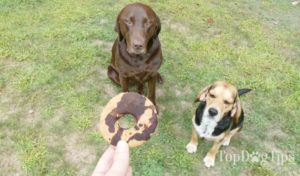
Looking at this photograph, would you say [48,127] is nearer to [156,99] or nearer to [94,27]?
[156,99]

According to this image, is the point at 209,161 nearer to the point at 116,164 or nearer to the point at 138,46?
the point at 138,46

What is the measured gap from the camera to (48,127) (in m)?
4.42

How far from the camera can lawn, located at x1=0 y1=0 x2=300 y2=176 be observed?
4.18m

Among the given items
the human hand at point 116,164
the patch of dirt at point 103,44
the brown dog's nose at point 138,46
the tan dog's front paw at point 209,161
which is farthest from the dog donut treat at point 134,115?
the patch of dirt at point 103,44

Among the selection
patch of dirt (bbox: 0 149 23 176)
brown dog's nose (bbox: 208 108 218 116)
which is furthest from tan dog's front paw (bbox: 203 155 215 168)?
patch of dirt (bbox: 0 149 23 176)

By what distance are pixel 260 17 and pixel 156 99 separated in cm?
265

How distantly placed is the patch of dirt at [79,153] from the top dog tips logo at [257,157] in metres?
1.31

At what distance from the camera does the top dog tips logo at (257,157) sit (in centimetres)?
423

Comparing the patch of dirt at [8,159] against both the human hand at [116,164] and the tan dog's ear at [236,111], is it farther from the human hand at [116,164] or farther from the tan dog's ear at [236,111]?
the human hand at [116,164]

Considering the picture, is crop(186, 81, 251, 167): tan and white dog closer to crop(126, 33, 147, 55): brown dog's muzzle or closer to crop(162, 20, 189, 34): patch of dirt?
crop(126, 33, 147, 55): brown dog's muzzle

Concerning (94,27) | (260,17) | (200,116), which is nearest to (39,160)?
(200,116)

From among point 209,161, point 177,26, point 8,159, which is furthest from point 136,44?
point 177,26

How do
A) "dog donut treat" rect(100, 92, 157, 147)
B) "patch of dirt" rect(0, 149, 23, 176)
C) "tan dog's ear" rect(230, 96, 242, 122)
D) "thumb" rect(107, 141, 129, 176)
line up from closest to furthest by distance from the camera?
"thumb" rect(107, 141, 129, 176)
"dog donut treat" rect(100, 92, 157, 147)
"tan dog's ear" rect(230, 96, 242, 122)
"patch of dirt" rect(0, 149, 23, 176)

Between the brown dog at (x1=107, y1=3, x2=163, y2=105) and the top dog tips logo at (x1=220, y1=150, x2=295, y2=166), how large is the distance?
1008 millimetres
